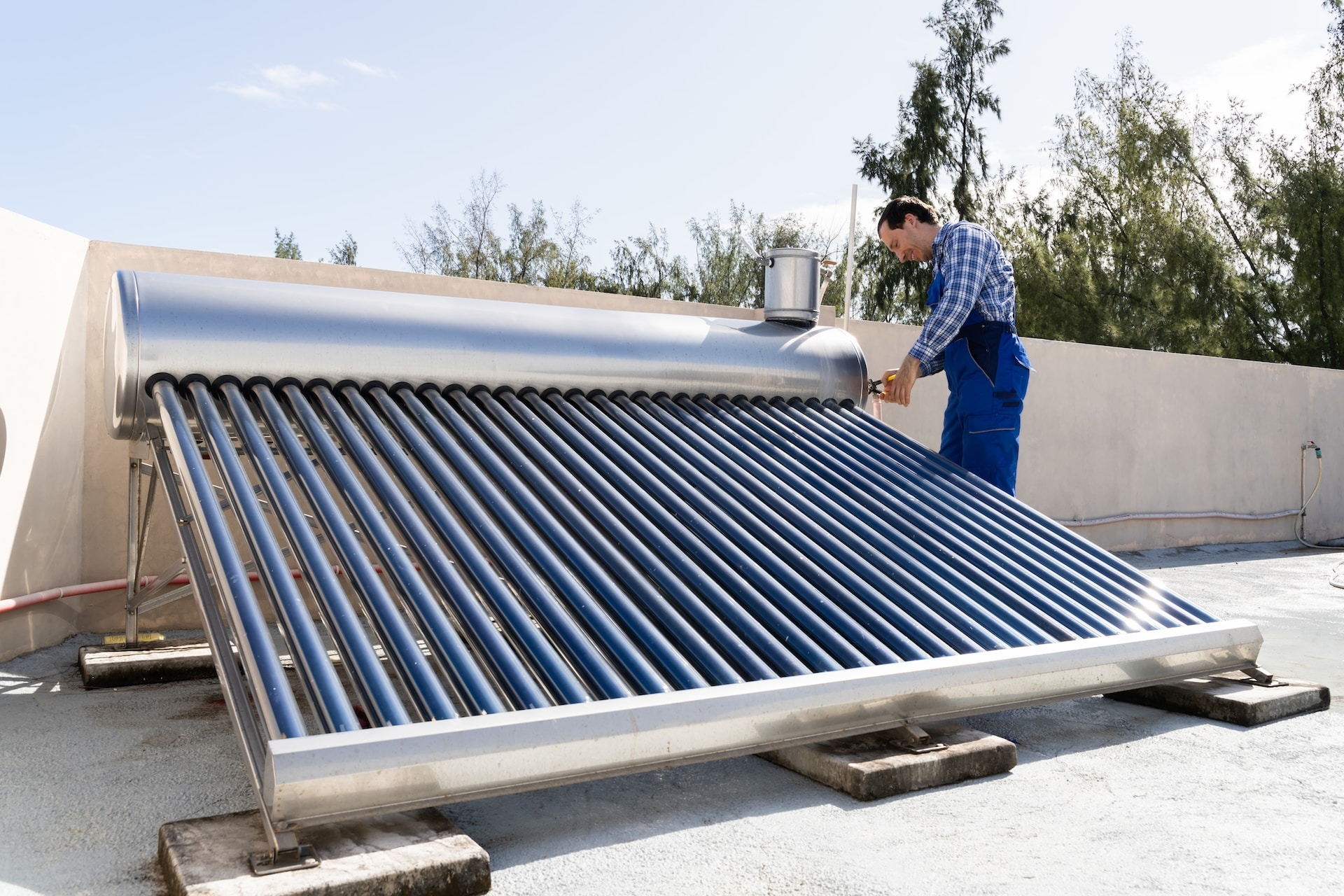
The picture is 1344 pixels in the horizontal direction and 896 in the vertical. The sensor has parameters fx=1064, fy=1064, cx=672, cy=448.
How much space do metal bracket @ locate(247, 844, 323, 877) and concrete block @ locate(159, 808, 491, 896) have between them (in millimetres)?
10

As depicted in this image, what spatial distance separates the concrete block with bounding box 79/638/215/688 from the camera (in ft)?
12.9

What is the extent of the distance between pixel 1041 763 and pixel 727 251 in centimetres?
3618

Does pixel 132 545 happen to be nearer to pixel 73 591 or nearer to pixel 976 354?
pixel 73 591

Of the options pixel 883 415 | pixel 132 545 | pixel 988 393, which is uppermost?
pixel 988 393

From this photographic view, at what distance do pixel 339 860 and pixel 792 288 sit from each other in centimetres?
343

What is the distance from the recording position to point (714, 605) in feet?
9.19

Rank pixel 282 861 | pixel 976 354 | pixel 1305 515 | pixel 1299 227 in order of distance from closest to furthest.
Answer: pixel 282 861 < pixel 976 354 < pixel 1305 515 < pixel 1299 227

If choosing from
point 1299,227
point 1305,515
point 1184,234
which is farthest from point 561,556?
point 1184,234

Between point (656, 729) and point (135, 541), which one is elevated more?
point (135, 541)

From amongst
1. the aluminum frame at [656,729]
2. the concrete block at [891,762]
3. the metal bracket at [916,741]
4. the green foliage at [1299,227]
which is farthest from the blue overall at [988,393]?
the green foliage at [1299,227]

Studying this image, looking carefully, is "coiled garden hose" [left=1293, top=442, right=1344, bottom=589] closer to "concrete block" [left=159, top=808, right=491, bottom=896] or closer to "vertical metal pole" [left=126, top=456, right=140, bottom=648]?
"vertical metal pole" [left=126, top=456, right=140, bottom=648]

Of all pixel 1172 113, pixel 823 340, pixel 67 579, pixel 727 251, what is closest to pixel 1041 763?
pixel 823 340

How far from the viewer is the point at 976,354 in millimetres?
4719

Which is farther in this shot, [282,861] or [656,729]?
[656,729]
